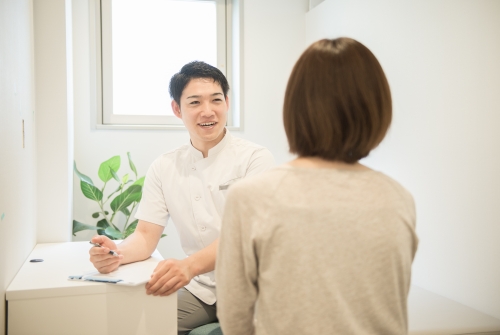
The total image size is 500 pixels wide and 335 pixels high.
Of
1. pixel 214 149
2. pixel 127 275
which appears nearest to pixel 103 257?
pixel 127 275

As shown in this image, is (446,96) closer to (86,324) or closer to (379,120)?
(379,120)

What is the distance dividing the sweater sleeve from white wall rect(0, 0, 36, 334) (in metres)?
0.76

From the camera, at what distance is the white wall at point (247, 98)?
3.31 meters

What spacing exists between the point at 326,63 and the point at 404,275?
0.42 meters

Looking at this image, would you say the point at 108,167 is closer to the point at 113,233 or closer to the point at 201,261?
the point at 113,233

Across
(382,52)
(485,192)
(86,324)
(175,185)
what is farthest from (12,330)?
(382,52)

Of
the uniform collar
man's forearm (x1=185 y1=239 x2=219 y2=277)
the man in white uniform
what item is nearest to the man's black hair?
the man in white uniform

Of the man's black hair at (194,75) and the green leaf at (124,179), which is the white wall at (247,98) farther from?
the man's black hair at (194,75)

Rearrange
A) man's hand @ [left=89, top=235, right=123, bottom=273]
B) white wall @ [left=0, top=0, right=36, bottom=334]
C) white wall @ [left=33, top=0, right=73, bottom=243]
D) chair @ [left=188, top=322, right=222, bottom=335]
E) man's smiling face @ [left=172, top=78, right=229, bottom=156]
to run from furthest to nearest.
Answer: white wall @ [left=33, top=0, right=73, bottom=243] < man's smiling face @ [left=172, top=78, right=229, bottom=156] < chair @ [left=188, top=322, right=222, bottom=335] < man's hand @ [left=89, top=235, right=123, bottom=273] < white wall @ [left=0, top=0, right=36, bottom=334]

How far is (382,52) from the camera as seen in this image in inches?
110

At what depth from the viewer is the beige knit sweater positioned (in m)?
0.84

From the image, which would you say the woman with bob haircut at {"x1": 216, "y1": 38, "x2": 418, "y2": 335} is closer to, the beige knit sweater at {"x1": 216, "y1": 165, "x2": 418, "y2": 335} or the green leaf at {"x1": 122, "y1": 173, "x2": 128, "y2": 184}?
the beige knit sweater at {"x1": 216, "y1": 165, "x2": 418, "y2": 335}

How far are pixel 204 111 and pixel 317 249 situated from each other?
1.18 m

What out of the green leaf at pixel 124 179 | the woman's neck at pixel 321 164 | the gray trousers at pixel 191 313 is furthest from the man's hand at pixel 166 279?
the green leaf at pixel 124 179
